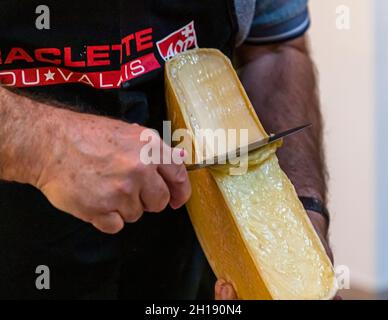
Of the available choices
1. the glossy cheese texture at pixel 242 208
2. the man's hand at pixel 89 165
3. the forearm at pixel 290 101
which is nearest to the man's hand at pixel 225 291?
the glossy cheese texture at pixel 242 208

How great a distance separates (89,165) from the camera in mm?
587

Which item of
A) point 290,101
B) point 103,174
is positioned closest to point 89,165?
point 103,174

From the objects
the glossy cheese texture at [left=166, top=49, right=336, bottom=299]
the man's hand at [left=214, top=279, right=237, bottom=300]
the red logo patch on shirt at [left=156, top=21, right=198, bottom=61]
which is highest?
the red logo patch on shirt at [left=156, top=21, right=198, bottom=61]

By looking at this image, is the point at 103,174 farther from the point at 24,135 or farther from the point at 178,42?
the point at 178,42

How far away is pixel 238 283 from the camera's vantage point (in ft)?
2.19

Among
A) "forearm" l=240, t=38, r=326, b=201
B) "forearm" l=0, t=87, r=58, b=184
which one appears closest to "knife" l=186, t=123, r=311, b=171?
"forearm" l=0, t=87, r=58, b=184

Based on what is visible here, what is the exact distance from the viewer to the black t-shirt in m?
0.69

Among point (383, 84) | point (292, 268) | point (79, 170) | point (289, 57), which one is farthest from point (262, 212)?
point (383, 84)

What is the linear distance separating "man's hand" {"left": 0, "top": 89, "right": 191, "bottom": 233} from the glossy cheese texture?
0.23 ft

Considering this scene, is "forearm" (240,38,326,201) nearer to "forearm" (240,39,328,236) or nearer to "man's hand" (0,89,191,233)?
"forearm" (240,39,328,236)

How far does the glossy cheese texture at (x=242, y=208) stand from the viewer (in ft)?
2.05
